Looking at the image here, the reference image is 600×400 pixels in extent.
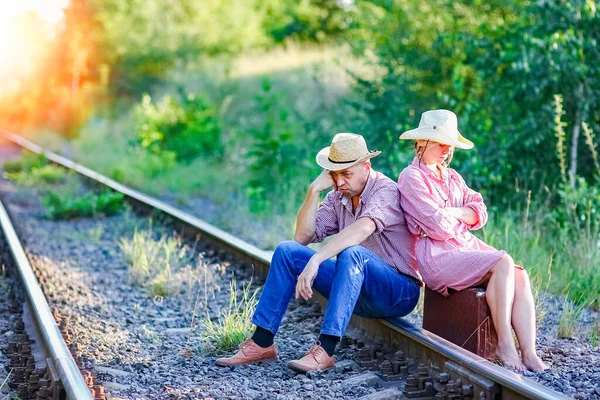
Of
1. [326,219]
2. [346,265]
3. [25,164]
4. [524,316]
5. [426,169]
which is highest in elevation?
[426,169]

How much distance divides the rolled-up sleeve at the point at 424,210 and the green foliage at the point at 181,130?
435 inches

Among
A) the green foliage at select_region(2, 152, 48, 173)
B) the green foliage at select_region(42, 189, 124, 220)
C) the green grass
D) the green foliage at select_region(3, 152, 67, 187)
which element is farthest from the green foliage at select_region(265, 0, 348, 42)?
the green foliage at select_region(42, 189, 124, 220)

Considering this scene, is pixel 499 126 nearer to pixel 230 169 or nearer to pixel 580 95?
pixel 580 95

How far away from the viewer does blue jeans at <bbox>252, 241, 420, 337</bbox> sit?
462 centimetres

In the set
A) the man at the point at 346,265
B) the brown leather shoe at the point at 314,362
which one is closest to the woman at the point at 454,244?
the man at the point at 346,265

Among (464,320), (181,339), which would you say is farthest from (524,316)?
(181,339)

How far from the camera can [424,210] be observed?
4.66 meters

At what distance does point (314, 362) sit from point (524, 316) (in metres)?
1.16

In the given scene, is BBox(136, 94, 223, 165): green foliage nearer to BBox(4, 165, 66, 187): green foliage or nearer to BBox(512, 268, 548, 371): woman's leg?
BBox(4, 165, 66, 187): green foliage

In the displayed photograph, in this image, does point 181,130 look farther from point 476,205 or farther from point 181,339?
point 476,205

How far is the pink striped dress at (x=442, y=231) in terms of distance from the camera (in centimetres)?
464

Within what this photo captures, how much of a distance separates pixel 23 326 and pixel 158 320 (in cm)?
95

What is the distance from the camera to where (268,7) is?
3944 cm

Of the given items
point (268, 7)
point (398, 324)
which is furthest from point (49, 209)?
point (268, 7)
